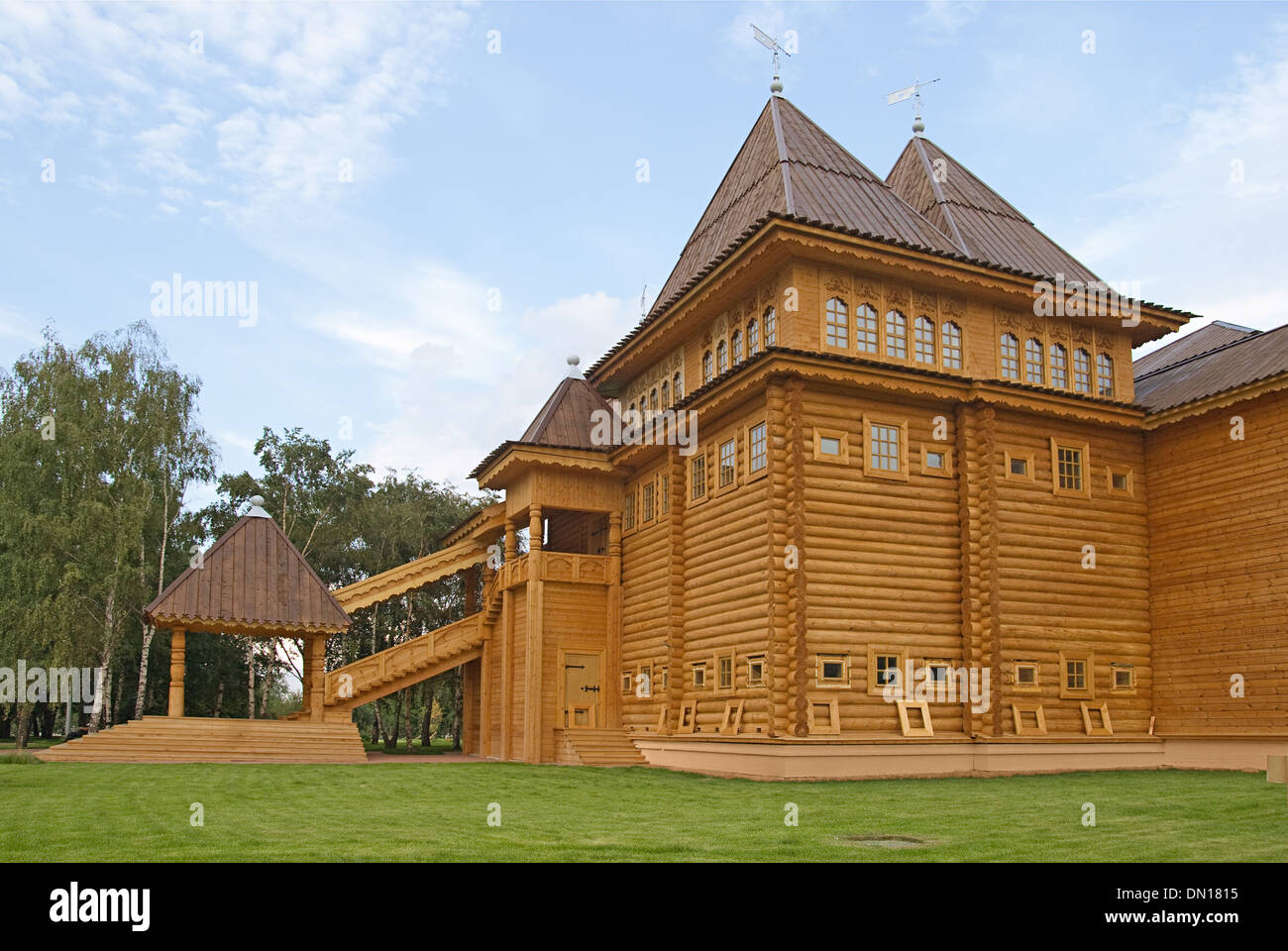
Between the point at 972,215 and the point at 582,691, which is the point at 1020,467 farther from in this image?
the point at 582,691

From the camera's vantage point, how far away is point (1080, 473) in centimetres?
2548

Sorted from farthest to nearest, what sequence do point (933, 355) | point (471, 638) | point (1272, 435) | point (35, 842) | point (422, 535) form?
point (422, 535) < point (471, 638) < point (933, 355) < point (1272, 435) < point (35, 842)

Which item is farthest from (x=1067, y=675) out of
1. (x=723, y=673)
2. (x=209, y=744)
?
(x=209, y=744)

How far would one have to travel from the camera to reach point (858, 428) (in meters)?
23.2

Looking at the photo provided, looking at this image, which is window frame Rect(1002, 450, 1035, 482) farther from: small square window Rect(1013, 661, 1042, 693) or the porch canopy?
the porch canopy

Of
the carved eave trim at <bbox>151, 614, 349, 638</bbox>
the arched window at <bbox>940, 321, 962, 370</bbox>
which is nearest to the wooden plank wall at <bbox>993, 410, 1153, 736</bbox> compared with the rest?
the arched window at <bbox>940, 321, 962, 370</bbox>

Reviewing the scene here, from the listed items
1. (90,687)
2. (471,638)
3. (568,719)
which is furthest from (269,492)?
(568,719)

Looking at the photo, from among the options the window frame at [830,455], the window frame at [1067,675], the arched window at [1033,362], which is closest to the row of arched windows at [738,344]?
the window frame at [830,455]

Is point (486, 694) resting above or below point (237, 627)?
below

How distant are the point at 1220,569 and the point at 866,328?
9116 mm

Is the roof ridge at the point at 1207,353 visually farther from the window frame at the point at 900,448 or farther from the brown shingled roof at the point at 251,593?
the brown shingled roof at the point at 251,593

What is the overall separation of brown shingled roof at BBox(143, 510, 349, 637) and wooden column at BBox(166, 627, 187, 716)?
372 mm
